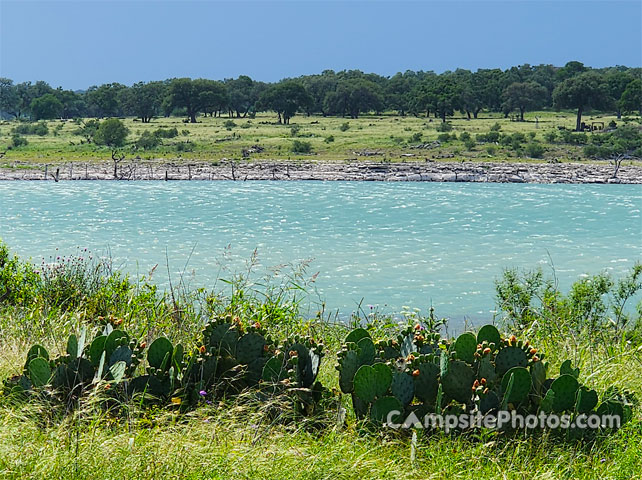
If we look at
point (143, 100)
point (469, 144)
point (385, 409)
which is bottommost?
point (385, 409)

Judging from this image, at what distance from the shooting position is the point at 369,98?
8106 centimetres

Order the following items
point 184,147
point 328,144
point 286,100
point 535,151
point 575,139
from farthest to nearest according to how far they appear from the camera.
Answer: point 286,100 < point 328,144 < point 184,147 < point 575,139 < point 535,151

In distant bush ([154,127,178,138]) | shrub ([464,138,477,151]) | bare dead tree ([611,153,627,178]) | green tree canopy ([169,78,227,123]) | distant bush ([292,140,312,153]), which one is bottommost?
bare dead tree ([611,153,627,178])

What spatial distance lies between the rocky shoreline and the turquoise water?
5.81 feet

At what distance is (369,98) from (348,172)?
37018mm

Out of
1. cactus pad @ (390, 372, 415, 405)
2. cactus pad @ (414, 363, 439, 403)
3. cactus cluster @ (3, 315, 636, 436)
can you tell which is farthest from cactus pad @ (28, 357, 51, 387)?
cactus pad @ (414, 363, 439, 403)

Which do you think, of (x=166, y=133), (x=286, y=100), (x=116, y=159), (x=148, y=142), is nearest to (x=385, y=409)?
(x=116, y=159)

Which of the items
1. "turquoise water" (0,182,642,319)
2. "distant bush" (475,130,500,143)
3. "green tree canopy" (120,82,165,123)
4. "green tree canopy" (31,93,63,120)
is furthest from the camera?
"green tree canopy" (31,93,63,120)

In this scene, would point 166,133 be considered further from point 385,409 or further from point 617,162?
point 385,409

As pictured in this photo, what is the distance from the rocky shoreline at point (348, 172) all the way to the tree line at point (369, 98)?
2467 centimetres

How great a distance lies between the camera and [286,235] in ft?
87.4

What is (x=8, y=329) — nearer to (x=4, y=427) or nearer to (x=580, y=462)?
(x=4, y=427)

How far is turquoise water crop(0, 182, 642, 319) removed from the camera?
19.3 meters

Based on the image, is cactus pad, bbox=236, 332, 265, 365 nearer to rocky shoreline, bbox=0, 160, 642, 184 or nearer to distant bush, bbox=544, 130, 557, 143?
rocky shoreline, bbox=0, 160, 642, 184
